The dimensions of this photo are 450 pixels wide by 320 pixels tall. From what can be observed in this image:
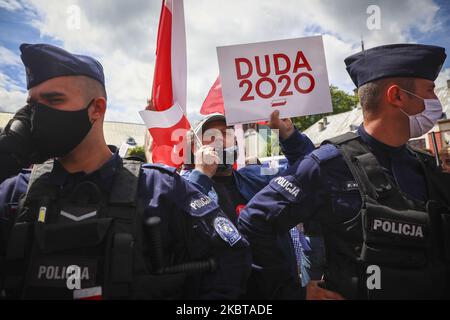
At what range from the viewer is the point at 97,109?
1824 mm

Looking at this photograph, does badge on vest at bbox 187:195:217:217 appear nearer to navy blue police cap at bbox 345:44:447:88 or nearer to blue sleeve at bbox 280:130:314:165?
blue sleeve at bbox 280:130:314:165

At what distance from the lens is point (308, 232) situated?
80.5 inches

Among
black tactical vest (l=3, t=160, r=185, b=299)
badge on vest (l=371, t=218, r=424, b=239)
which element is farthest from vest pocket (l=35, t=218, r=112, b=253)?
badge on vest (l=371, t=218, r=424, b=239)

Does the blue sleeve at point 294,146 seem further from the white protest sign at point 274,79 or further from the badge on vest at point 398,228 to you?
the badge on vest at point 398,228

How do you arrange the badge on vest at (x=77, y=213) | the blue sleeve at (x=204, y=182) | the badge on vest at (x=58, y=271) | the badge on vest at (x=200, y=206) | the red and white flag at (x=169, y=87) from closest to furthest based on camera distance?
the badge on vest at (x=58, y=271)
the badge on vest at (x=77, y=213)
the badge on vest at (x=200, y=206)
the blue sleeve at (x=204, y=182)
the red and white flag at (x=169, y=87)

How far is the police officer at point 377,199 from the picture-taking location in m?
1.67

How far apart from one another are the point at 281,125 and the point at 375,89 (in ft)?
2.19

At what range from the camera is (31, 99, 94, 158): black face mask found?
1.66 meters

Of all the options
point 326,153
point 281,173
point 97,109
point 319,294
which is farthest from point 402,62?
point 97,109

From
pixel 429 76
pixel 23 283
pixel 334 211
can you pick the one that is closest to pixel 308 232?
pixel 334 211

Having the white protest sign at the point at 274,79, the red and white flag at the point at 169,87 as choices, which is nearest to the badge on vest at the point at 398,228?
the white protest sign at the point at 274,79

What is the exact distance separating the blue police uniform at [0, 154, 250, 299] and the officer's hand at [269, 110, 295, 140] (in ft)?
2.93

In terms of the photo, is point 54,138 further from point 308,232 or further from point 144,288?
point 308,232
